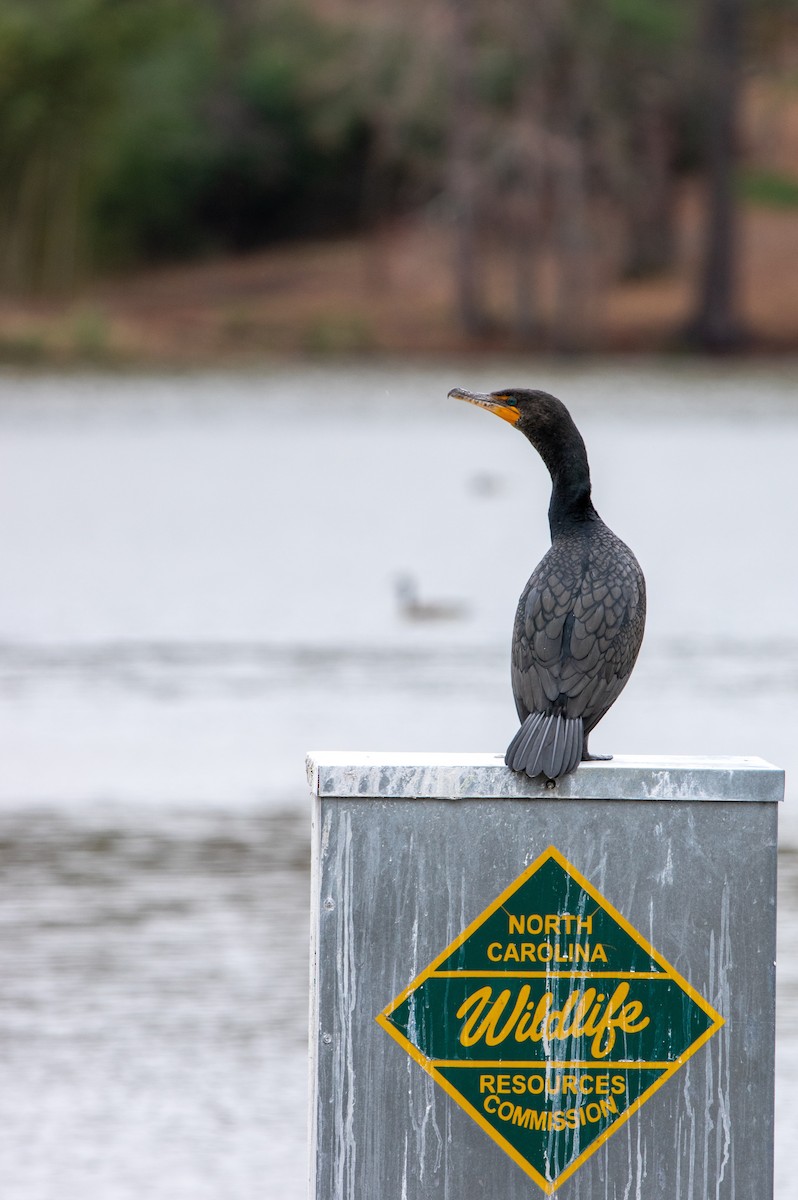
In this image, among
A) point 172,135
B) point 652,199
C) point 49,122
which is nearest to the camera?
point 49,122

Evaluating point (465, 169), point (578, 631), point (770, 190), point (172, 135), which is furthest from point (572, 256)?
point (578, 631)

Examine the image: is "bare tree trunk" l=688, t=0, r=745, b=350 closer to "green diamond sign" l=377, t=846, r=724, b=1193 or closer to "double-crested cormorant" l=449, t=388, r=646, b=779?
"double-crested cormorant" l=449, t=388, r=646, b=779

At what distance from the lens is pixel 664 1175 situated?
11.6ft

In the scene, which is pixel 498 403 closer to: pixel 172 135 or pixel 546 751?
pixel 546 751

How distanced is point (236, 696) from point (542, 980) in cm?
833

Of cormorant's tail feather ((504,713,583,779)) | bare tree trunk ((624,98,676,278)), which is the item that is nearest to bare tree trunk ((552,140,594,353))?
bare tree trunk ((624,98,676,278))

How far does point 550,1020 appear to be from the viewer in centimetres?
351

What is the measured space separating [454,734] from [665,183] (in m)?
45.4

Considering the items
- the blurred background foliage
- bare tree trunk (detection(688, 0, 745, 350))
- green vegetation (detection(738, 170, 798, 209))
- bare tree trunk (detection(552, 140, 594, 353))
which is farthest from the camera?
green vegetation (detection(738, 170, 798, 209))

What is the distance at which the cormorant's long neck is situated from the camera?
14.1ft

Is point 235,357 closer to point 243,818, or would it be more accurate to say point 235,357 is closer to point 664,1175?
point 243,818

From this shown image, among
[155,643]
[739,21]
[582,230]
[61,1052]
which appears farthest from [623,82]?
[61,1052]

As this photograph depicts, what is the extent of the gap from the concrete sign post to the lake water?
1813mm

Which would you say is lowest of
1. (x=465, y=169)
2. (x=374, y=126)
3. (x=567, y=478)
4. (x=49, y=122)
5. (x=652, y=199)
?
(x=567, y=478)
